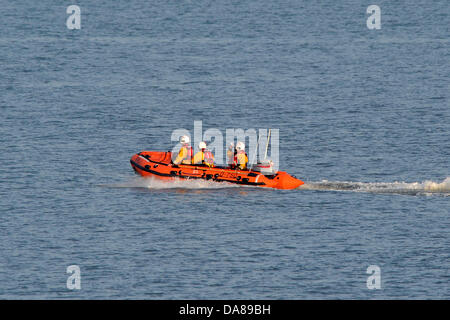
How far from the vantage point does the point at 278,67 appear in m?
101

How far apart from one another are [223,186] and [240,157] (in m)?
1.87

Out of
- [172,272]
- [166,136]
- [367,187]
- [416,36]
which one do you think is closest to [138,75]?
[166,136]

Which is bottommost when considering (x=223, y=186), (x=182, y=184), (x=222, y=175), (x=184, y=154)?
(x=223, y=186)

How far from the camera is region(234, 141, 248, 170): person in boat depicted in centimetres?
5412

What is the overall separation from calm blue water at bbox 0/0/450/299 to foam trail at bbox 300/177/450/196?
0.09 m

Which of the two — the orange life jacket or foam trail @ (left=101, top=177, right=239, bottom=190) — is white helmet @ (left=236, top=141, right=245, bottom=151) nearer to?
the orange life jacket

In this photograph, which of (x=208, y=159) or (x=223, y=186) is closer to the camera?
(x=208, y=159)

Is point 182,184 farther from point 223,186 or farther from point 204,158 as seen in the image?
point 223,186

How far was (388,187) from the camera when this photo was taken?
5475 cm

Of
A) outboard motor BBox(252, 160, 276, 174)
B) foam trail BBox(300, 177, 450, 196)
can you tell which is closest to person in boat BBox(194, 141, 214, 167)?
outboard motor BBox(252, 160, 276, 174)

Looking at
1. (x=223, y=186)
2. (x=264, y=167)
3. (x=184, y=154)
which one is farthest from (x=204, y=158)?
(x=264, y=167)

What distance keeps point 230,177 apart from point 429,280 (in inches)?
573
